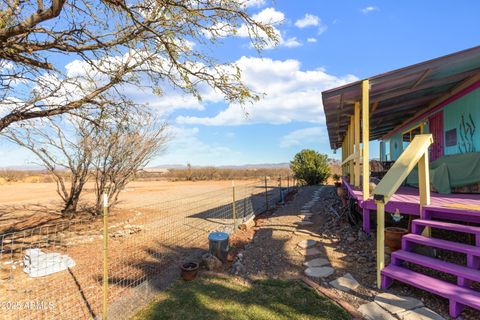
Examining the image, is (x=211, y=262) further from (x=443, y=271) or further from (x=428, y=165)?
(x=428, y=165)

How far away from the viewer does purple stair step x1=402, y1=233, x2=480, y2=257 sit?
10.5ft

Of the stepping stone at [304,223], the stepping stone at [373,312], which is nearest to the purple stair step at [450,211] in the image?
the stepping stone at [373,312]

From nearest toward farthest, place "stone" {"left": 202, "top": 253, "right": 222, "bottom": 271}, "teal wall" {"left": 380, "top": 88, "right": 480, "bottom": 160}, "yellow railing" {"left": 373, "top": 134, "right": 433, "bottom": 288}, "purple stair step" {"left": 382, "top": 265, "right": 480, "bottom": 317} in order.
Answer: "purple stair step" {"left": 382, "top": 265, "right": 480, "bottom": 317} < "yellow railing" {"left": 373, "top": 134, "right": 433, "bottom": 288} < "stone" {"left": 202, "top": 253, "right": 222, "bottom": 271} < "teal wall" {"left": 380, "top": 88, "right": 480, "bottom": 160}

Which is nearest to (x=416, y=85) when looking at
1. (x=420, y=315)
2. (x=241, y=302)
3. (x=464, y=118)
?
(x=464, y=118)

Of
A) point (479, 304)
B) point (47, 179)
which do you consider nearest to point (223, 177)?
point (47, 179)

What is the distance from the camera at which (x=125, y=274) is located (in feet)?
15.5

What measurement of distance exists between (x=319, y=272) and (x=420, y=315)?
1.47 metres

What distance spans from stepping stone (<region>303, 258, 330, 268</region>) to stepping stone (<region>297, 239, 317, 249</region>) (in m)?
0.69

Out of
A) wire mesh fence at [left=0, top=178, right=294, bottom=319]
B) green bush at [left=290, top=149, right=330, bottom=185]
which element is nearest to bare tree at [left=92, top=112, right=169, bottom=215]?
wire mesh fence at [left=0, top=178, right=294, bottom=319]

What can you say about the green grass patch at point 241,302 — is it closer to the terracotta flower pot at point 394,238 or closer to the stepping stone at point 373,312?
the stepping stone at point 373,312

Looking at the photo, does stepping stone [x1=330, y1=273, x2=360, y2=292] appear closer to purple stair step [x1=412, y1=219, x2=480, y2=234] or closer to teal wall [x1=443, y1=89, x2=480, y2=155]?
purple stair step [x1=412, y1=219, x2=480, y2=234]

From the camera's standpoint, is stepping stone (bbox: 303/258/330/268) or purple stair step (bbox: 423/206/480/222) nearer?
purple stair step (bbox: 423/206/480/222)

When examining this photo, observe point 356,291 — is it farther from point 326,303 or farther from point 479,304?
point 479,304

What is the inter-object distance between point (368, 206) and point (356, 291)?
6.62 ft
